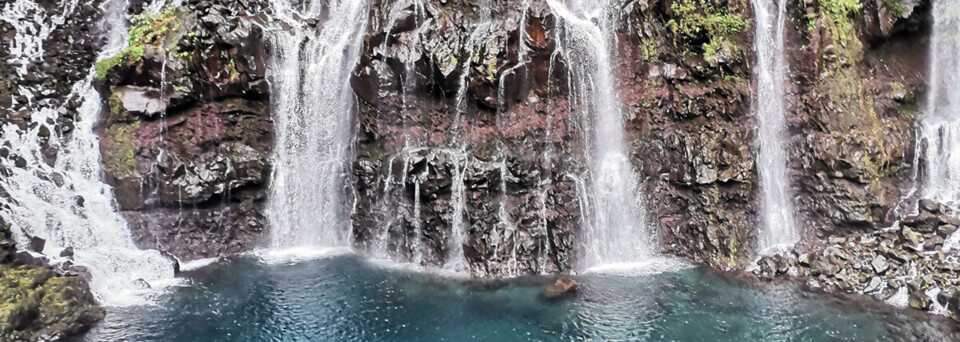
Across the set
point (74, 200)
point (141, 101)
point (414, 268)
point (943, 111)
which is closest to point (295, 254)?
point (414, 268)

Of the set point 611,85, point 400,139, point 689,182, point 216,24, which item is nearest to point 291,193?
point 400,139

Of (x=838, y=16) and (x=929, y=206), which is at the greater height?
(x=838, y=16)

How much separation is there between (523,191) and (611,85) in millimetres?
4397

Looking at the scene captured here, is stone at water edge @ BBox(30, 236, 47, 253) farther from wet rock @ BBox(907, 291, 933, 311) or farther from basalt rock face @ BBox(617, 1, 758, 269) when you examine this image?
wet rock @ BBox(907, 291, 933, 311)

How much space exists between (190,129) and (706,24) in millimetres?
15996

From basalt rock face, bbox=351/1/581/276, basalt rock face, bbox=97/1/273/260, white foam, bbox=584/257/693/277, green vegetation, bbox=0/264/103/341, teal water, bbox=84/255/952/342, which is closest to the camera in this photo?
green vegetation, bbox=0/264/103/341

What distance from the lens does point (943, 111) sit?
17.0 meters

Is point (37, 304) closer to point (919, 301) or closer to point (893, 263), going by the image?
point (919, 301)

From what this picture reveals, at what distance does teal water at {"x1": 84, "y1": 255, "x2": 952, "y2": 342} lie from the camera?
1272 centimetres

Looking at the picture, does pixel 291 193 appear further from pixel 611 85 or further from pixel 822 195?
pixel 822 195

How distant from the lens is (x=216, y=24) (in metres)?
17.1

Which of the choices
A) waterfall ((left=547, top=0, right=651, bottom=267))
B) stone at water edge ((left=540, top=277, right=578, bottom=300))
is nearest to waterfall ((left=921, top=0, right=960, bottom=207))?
waterfall ((left=547, top=0, right=651, bottom=267))

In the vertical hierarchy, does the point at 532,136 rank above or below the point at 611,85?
below

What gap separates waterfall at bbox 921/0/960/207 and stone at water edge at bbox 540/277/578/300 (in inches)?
420
